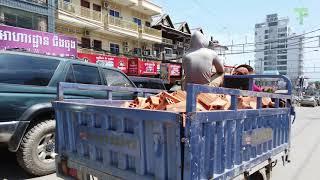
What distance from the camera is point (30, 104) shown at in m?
5.43

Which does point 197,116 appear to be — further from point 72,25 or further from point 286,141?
point 72,25

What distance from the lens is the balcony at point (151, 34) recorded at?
37.2 metres

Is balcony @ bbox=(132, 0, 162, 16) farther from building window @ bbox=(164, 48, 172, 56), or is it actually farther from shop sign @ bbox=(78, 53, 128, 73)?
shop sign @ bbox=(78, 53, 128, 73)

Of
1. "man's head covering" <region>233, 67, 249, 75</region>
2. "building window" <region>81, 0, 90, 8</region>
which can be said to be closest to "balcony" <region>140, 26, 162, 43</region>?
"building window" <region>81, 0, 90, 8</region>

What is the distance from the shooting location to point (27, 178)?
18.6 feet

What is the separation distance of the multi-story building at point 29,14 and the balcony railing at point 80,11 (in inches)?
98.5

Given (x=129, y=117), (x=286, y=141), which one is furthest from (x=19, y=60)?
(x=286, y=141)

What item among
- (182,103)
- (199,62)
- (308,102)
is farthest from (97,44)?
(182,103)

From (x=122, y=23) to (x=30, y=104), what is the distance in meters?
29.5

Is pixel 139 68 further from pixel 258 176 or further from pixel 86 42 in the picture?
pixel 258 176

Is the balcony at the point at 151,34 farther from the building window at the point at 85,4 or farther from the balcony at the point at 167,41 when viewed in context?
the building window at the point at 85,4

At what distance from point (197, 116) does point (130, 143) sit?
0.69 metres

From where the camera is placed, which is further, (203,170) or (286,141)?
(286,141)

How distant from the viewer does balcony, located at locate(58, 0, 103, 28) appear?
27.0m
